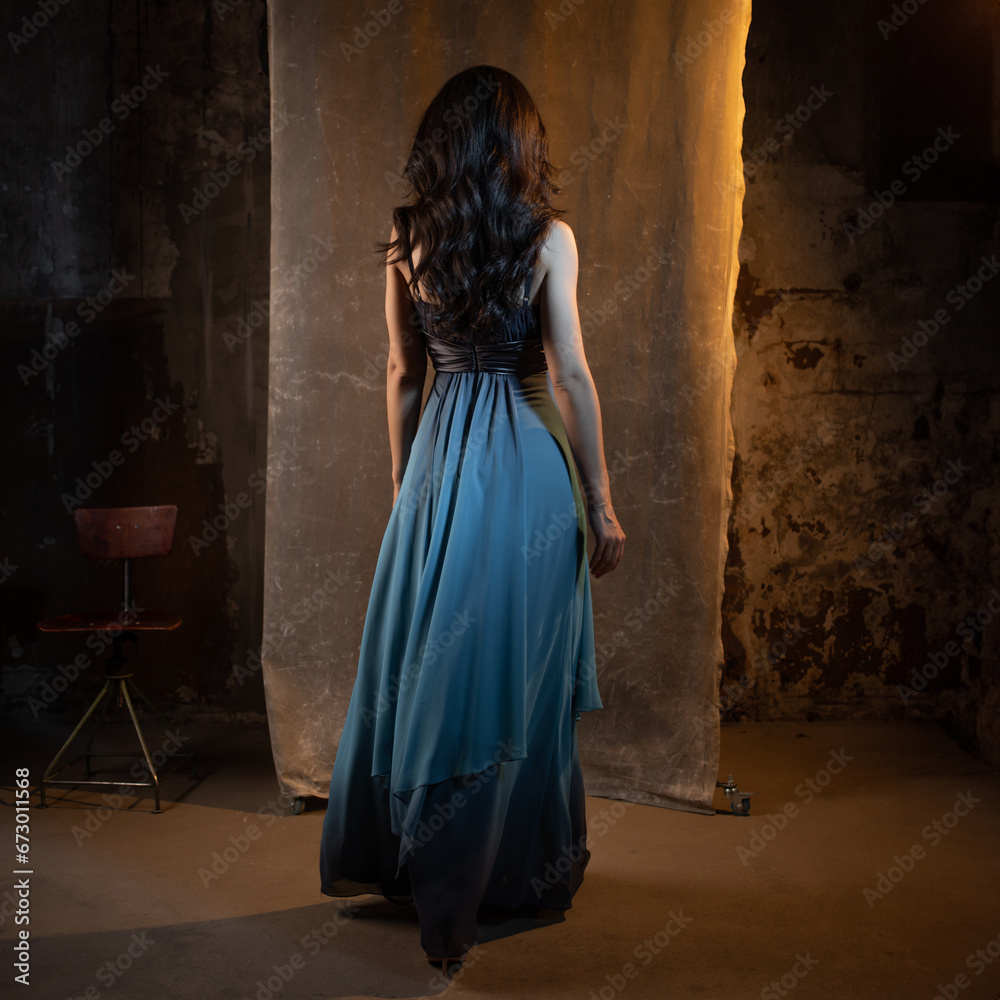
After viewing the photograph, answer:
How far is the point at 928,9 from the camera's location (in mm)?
3943

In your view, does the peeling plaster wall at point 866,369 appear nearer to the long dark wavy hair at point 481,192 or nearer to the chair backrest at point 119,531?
the long dark wavy hair at point 481,192

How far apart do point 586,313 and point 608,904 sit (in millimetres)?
1839

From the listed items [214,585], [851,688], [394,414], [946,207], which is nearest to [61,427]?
[214,585]

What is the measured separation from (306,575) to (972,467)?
8.87ft

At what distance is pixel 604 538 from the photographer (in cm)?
243

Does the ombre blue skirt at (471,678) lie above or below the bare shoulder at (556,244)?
below

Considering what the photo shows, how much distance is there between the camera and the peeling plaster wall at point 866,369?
3.97 m

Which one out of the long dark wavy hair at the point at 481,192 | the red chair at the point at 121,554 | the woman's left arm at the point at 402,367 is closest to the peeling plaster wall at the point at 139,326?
the red chair at the point at 121,554

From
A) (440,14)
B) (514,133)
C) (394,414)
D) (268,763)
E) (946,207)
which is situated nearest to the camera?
(514,133)

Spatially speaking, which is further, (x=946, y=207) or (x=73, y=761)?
(x=946, y=207)

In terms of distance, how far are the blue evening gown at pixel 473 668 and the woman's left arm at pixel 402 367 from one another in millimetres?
62

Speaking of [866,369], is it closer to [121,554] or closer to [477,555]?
[477,555]

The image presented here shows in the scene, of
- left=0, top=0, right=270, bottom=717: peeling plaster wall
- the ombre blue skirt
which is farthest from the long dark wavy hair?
left=0, top=0, right=270, bottom=717: peeling plaster wall

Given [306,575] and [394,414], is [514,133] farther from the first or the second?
[306,575]
